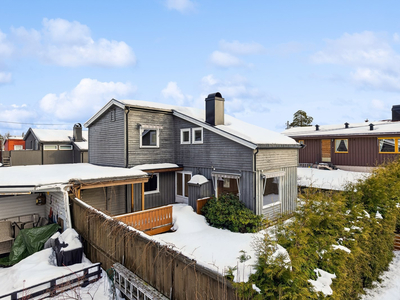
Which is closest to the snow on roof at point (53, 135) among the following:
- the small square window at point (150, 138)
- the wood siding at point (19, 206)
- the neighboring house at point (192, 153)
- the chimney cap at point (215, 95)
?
the neighboring house at point (192, 153)

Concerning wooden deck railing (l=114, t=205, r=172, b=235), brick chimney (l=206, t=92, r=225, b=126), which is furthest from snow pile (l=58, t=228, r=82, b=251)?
brick chimney (l=206, t=92, r=225, b=126)

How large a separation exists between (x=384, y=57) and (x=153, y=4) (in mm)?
26780

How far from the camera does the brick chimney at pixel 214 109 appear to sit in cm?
1319

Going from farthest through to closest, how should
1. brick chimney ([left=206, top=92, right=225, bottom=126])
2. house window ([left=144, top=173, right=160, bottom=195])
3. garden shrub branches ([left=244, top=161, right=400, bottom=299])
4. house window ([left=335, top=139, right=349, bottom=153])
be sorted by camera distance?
1. house window ([left=335, top=139, right=349, bottom=153])
2. house window ([left=144, top=173, right=160, bottom=195])
3. brick chimney ([left=206, top=92, right=225, bottom=126])
4. garden shrub branches ([left=244, top=161, right=400, bottom=299])

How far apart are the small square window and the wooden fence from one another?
669 centimetres

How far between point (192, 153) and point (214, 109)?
111 inches

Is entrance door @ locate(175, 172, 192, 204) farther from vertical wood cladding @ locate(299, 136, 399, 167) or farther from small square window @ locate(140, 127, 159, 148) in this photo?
vertical wood cladding @ locate(299, 136, 399, 167)

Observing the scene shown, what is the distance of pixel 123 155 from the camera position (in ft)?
42.4

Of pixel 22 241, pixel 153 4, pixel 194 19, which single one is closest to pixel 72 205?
pixel 22 241

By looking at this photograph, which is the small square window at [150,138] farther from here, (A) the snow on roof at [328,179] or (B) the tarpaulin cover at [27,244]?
(A) the snow on roof at [328,179]

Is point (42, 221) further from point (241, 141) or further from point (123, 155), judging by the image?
point (241, 141)

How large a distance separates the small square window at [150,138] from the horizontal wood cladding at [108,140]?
133 centimetres

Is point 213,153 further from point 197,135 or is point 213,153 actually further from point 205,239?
point 205,239

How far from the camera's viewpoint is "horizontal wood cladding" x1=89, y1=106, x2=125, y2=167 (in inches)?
521
